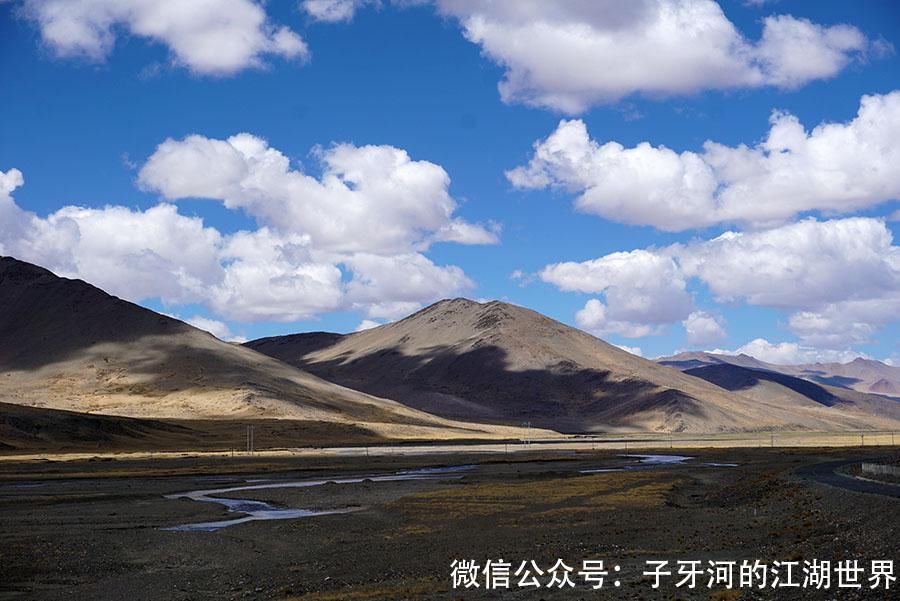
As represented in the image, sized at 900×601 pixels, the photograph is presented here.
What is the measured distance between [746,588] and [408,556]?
40.7ft

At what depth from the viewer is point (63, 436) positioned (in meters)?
125

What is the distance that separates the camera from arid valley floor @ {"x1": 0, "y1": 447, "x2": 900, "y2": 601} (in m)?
24.6

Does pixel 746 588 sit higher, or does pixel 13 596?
pixel 746 588

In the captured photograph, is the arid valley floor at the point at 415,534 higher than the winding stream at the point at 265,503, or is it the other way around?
the arid valley floor at the point at 415,534

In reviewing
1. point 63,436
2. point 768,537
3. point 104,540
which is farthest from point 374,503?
point 63,436

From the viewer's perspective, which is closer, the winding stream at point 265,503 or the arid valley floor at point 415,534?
the arid valley floor at point 415,534

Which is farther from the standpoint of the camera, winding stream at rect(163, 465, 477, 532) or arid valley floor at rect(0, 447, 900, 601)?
winding stream at rect(163, 465, 477, 532)

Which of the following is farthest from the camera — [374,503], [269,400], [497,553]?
[269,400]

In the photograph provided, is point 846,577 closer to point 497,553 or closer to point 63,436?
point 497,553

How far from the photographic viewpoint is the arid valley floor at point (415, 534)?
24641 mm

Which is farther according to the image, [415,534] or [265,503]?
[265,503]

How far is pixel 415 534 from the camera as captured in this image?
116ft

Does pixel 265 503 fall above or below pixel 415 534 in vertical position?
below

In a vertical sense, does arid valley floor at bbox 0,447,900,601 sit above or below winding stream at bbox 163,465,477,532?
above
